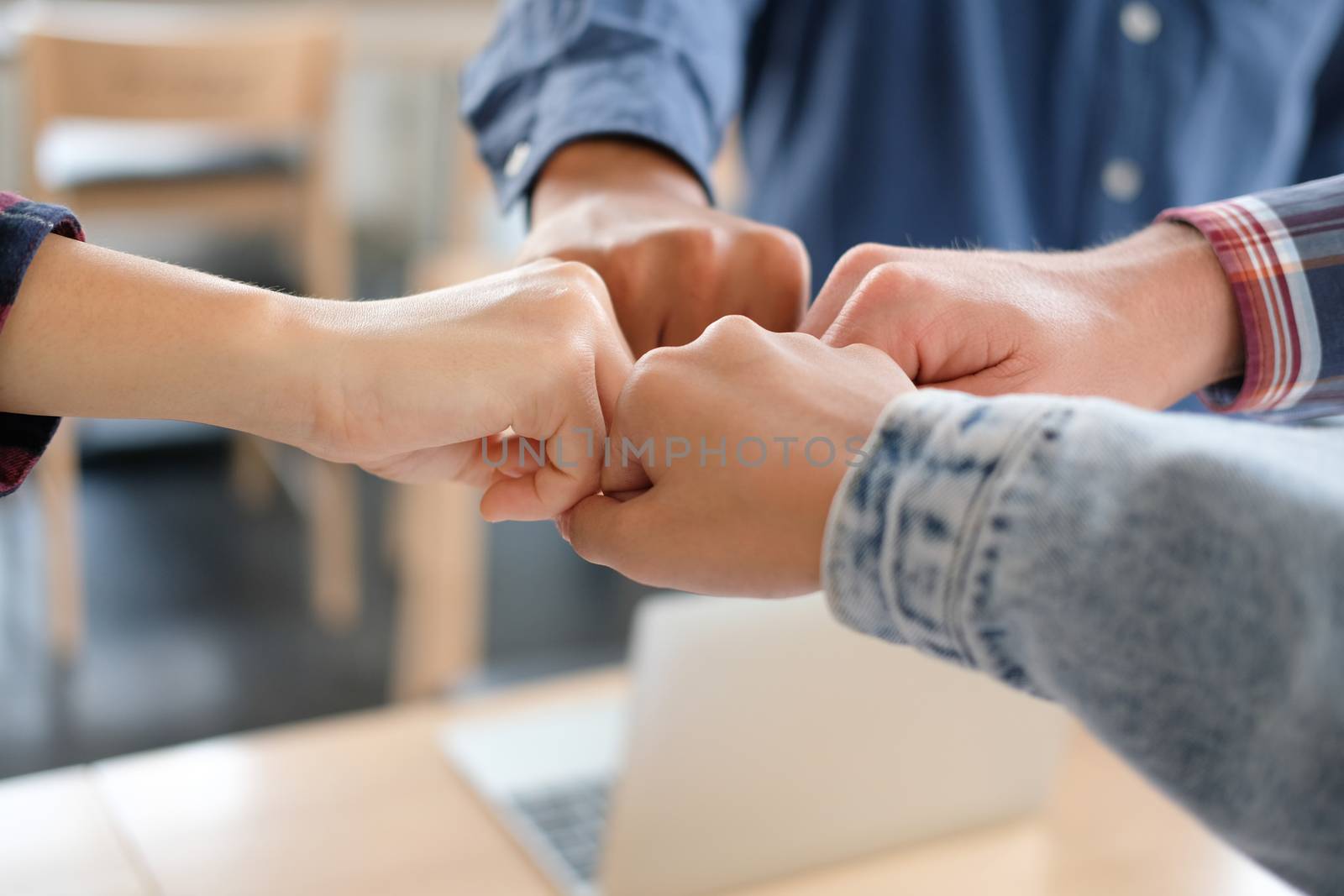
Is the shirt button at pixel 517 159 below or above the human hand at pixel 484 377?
above

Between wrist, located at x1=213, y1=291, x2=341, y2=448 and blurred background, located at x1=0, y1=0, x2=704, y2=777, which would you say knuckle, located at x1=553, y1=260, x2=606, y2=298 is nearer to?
wrist, located at x1=213, y1=291, x2=341, y2=448

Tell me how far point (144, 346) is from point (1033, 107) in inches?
31.1

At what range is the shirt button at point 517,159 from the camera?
81 centimetres

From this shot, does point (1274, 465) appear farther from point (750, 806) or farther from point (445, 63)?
point (445, 63)

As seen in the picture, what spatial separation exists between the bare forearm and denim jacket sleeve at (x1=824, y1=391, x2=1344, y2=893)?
274mm

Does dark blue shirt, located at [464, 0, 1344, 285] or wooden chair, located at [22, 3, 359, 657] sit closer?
dark blue shirt, located at [464, 0, 1344, 285]

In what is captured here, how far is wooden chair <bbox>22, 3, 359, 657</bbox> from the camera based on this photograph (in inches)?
75.4

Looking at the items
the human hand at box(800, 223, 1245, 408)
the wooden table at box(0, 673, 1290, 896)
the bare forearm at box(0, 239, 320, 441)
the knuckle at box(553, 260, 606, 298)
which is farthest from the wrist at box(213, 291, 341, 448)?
the wooden table at box(0, 673, 1290, 896)

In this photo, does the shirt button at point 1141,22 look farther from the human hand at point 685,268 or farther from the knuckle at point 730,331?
the knuckle at point 730,331

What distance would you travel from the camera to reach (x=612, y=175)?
0.76 metres

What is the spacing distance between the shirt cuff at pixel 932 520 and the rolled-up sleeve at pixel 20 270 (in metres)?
0.34

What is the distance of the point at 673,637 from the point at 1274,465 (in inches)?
17.0

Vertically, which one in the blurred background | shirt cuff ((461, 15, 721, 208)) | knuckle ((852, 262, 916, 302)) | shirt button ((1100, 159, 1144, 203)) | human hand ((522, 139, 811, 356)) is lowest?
the blurred background

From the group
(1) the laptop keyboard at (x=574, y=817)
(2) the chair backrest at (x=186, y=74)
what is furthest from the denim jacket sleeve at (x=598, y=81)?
(2) the chair backrest at (x=186, y=74)
